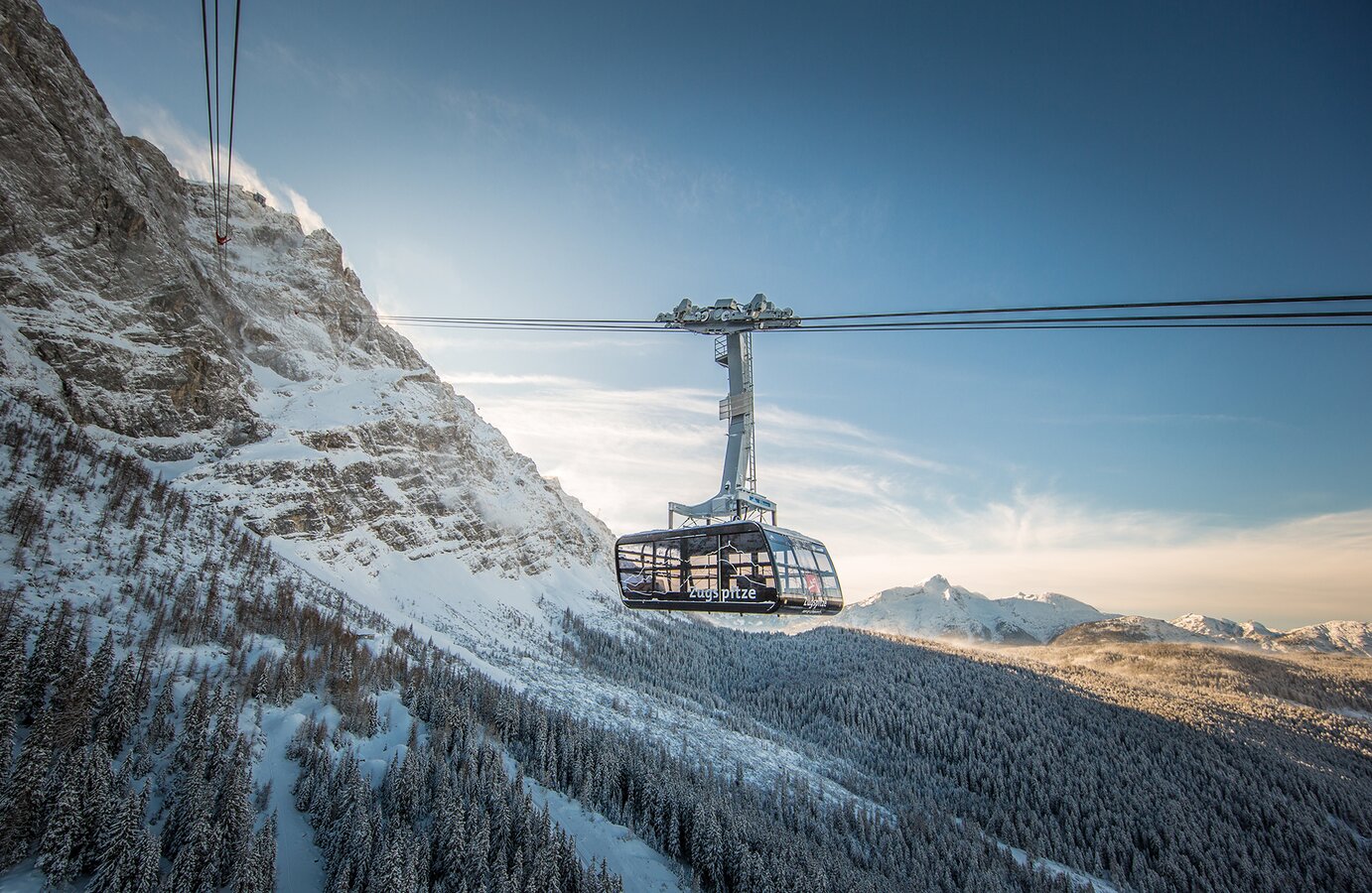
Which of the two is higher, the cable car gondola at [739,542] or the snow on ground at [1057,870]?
the cable car gondola at [739,542]

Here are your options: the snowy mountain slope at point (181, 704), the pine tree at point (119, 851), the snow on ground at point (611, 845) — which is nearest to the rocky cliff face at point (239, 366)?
the snowy mountain slope at point (181, 704)

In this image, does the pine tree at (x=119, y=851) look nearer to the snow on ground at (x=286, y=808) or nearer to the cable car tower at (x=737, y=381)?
the snow on ground at (x=286, y=808)

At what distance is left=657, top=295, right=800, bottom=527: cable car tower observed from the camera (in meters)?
16.2

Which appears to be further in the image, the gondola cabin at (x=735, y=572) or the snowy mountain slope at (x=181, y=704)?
the snowy mountain slope at (x=181, y=704)

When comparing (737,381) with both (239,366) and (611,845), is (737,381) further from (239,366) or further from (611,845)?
(239,366)

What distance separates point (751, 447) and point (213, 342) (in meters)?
143

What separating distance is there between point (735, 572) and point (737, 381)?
640 centimetres

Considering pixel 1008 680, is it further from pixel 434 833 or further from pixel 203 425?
pixel 203 425

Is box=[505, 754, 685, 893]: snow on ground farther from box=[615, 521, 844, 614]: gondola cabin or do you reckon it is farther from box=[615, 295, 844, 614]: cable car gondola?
box=[615, 295, 844, 614]: cable car gondola

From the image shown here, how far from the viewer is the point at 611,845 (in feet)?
207

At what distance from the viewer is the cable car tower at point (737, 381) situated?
53.3 ft

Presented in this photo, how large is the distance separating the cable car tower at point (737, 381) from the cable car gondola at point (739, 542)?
0.10 feet

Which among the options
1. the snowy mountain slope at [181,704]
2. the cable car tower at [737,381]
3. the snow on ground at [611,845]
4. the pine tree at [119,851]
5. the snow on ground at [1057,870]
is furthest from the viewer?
the snow on ground at [1057,870]

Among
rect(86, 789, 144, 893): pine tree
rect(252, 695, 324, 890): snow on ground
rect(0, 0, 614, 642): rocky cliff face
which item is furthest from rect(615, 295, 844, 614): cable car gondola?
rect(0, 0, 614, 642): rocky cliff face
